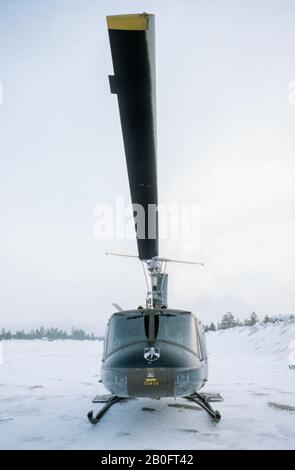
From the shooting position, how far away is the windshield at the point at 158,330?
6820mm

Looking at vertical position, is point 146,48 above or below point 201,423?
above

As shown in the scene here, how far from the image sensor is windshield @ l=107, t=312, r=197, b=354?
6820 mm

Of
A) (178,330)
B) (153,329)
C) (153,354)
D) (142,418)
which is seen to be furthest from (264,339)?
(153,354)

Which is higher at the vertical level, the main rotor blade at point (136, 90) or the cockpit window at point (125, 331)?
the main rotor blade at point (136, 90)

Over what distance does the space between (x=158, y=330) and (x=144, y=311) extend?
0.53 m

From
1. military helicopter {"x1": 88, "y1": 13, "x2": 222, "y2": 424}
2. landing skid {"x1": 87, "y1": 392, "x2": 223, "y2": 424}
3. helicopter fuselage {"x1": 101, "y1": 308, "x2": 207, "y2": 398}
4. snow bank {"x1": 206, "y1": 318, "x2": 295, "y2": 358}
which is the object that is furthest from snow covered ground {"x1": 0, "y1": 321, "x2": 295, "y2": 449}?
snow bank {"x1": 206, "y1": 318, "x2": 295, "y2": 358}

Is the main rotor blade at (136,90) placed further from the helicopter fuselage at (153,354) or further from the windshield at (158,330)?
the windshield at (158,330)

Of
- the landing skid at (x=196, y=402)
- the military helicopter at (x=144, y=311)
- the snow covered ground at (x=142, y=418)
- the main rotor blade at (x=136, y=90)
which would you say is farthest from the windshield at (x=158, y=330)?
the main rotor blade at (x=136, y=90)

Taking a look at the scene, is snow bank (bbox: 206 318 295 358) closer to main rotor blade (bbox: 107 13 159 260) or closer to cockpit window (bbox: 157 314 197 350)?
cockpit window (bbox: 157 314 197 350)

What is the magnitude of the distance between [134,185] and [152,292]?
427cm
